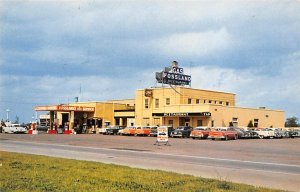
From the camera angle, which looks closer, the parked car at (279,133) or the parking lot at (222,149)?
the parking lot at (222,149)

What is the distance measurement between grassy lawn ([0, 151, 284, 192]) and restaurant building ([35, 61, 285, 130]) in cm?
4660

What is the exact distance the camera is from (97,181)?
37.4ft

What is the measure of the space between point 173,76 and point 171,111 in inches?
350

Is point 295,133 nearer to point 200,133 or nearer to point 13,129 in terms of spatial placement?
point 200,133

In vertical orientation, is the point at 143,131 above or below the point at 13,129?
below

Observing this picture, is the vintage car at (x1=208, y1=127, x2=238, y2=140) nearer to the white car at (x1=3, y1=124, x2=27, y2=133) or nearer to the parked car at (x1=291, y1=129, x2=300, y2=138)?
the parked car at (x1=291, y1=129, x2=300, y2=138)

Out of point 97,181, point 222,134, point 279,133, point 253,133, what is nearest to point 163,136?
point 222,134

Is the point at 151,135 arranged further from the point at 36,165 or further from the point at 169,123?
the point at 36,165

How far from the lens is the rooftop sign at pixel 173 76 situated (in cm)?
7025

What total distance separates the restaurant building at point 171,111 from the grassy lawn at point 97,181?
4660 centimetres

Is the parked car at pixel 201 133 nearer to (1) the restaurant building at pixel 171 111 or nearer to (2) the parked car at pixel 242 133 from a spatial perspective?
(2) the parked car at pixel 242 133

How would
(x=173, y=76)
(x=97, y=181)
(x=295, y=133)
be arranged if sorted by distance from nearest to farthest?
(x=97, y=181) < (x=295, y=133) < (x=173, y=76)

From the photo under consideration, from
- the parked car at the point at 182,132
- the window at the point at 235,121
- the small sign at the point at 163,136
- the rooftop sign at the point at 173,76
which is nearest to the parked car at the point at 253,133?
the parked car at the point at 182,132

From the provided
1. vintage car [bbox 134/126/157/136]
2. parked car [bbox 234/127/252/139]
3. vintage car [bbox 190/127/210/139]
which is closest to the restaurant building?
vintage car [bbox 134/126/157/136]
